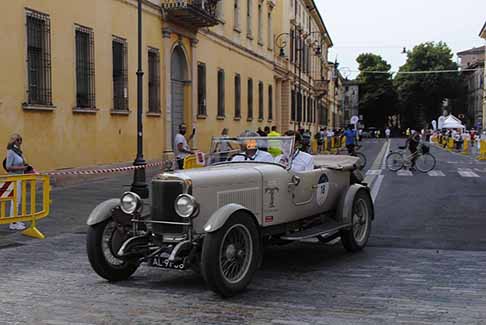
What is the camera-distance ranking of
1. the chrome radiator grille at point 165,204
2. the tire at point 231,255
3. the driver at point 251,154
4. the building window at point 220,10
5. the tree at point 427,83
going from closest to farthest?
the tire at point 231,255, the chrome radiator grille at point 165,204, the driver at point 251,154, the building window at point 220,10, the tree at point 427,83

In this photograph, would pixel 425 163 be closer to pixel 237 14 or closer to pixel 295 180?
pixel 237 14

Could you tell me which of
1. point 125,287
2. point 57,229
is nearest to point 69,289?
point 125,287

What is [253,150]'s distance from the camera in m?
7.82

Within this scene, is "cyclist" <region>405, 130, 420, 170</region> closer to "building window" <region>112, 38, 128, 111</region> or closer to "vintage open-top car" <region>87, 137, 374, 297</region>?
"building window" <region>112, 38, 128, 111</region>

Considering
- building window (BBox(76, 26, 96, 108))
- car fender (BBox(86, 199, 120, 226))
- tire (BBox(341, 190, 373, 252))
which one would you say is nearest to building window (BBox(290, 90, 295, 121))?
building window (BBox(76, 26, 96, 108))

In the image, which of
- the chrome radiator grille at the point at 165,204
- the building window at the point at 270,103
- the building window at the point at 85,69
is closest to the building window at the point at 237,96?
the building window at the point at 270,103

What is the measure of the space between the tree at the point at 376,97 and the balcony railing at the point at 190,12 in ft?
264

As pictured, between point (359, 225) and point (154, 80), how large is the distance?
602 inches

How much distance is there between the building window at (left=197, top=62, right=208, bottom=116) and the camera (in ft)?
90.1

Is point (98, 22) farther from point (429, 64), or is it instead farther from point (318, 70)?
point (429, 64)

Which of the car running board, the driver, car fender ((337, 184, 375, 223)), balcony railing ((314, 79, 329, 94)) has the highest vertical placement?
balcony railing ((314, 79, 329, 94))

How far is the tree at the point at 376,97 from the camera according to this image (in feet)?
343

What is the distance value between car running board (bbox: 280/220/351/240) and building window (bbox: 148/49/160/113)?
1516 centimetres

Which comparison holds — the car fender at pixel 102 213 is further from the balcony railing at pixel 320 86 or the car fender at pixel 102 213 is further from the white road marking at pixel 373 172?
the balcony railing at pixel 320 86
